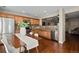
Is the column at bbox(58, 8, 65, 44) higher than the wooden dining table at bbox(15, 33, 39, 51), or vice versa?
the column at bbox(58, 8, 65, 44)

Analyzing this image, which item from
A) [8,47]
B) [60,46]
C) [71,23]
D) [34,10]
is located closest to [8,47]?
[8,47]

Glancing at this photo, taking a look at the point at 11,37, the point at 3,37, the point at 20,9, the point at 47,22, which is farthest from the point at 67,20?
the point at 3,37

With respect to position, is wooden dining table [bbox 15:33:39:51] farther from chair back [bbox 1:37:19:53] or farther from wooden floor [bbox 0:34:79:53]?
chair back [bbox 1:37:19:53]

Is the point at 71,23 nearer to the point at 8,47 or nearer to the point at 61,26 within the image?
the point at 61,26

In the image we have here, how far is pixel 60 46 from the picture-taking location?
6.28 ft

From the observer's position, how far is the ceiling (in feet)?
6.22

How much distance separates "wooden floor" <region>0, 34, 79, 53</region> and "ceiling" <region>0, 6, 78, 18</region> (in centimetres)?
52

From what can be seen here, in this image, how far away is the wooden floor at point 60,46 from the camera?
1.90 m

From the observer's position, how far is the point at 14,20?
1.96m

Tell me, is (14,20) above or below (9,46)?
above

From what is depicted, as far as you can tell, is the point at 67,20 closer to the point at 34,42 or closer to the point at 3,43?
the point at 34,42

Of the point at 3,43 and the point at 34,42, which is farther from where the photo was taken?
the point at 34,42

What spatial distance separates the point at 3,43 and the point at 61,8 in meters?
1.29

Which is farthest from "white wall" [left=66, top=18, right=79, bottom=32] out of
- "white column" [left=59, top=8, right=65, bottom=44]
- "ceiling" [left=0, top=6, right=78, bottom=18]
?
"ceiling" [left=0, top=6, right=78, bottom=18]
